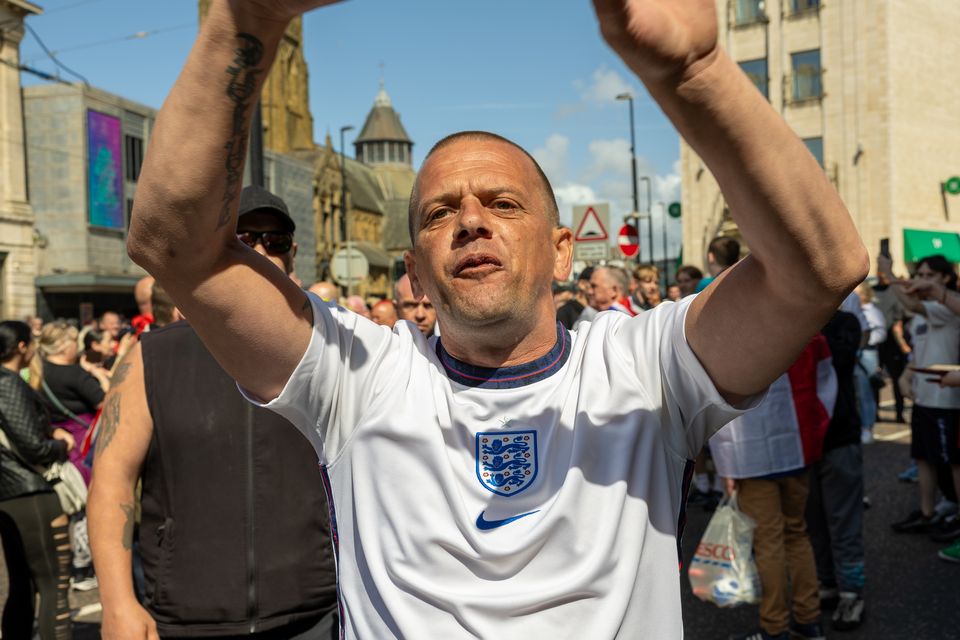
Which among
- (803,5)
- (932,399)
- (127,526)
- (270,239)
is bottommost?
(932,399)

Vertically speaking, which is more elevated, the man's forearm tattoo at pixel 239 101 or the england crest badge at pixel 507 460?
the man's forearm tattoo at pixel 239 101

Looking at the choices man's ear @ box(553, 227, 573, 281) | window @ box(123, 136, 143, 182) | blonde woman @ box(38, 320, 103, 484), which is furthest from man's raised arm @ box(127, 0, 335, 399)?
window @ box(123, 136, 143, 182)

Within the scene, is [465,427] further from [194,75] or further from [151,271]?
[194,75]

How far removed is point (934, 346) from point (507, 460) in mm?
7100

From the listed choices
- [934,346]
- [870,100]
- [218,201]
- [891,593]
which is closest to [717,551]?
[891,593]

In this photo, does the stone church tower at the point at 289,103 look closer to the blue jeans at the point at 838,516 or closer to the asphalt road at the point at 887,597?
the asphalt road at the point at 887,597

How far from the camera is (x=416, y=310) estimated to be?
20.9 feet

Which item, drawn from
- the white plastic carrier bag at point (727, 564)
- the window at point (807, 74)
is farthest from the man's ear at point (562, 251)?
the window at point (807, 74)

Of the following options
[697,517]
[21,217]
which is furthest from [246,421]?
[21,217]

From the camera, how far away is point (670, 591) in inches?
70.4

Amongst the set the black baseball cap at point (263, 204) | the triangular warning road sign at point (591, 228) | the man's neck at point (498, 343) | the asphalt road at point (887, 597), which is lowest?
the asphalt road at point (887, 597)

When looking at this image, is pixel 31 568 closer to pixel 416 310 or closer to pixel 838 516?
pixel 416 310

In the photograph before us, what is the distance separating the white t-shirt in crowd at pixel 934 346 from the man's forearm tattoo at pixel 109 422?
658cm

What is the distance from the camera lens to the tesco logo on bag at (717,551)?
423 centimetres
